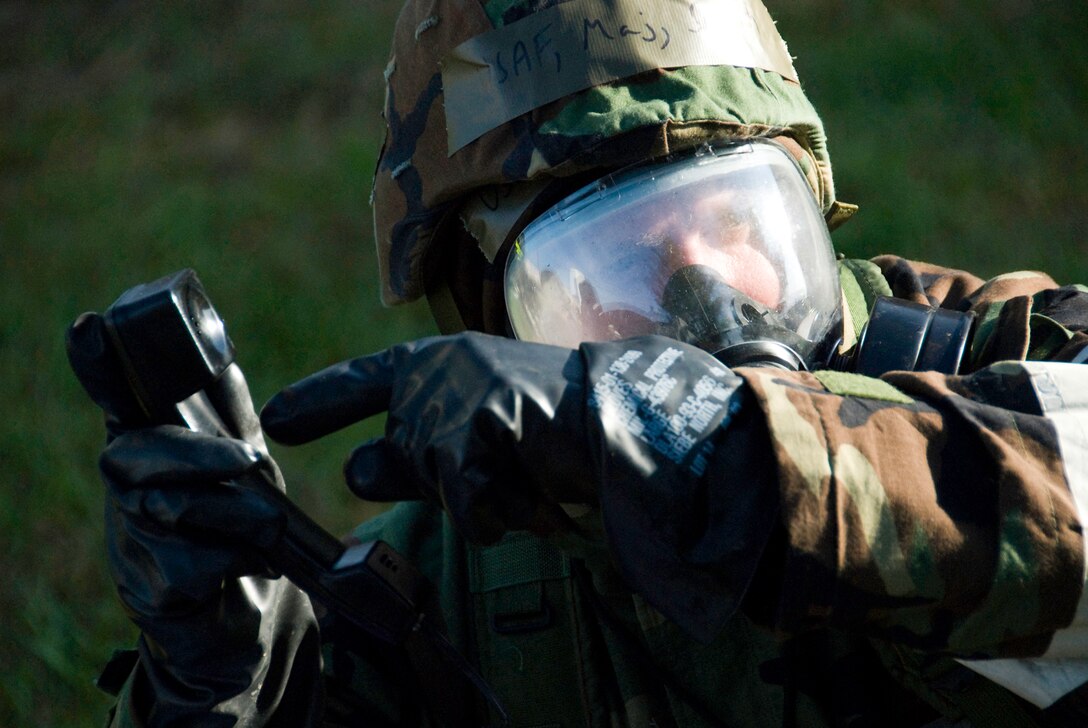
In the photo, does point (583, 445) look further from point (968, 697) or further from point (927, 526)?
point (968, 697)

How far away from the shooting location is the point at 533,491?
1249 millimetres

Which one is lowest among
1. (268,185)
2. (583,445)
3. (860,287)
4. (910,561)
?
(268,185)

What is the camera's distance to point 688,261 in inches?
70.9

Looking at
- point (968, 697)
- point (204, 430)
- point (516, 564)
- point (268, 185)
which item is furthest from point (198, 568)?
point (268, 185)

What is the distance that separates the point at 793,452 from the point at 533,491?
28 centimetres

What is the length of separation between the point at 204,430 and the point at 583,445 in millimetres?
596

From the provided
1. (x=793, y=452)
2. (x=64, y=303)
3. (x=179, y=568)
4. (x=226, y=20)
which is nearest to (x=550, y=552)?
(x=179, y=568)

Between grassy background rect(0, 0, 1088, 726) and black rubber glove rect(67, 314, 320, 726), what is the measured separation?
1662 millimetres

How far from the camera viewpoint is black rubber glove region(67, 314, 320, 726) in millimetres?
1409

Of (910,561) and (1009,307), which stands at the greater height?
(910,561)

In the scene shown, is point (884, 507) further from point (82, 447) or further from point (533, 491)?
point (82, 447)

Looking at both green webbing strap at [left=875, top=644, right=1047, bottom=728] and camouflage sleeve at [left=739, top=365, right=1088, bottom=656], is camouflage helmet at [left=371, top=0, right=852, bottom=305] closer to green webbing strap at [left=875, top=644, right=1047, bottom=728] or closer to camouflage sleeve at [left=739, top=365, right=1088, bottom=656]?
camouflage sleeve at [left=739, top=365, right=1088, bottom=656]

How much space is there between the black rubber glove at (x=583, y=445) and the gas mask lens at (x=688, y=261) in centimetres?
53

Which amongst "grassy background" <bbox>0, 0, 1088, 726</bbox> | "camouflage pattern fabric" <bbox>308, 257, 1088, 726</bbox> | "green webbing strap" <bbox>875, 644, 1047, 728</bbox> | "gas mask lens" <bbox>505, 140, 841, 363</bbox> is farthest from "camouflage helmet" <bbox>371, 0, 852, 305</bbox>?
"grassy background" <bbox>0, 0, 1088, 726</bbox>
